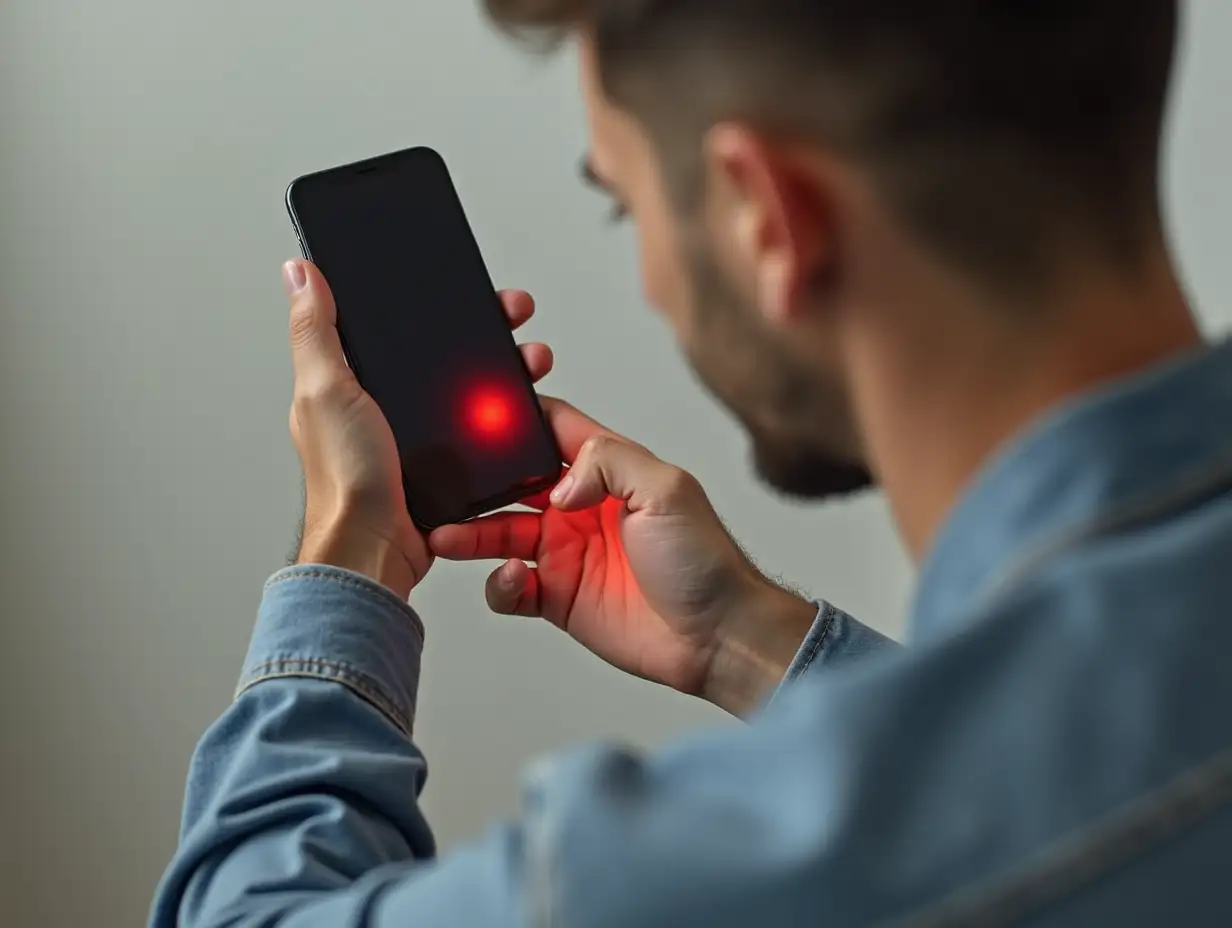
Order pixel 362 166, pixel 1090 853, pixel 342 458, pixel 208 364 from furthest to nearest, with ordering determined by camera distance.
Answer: pixel 208 364
pixel 362 166
pixel 342 458
pixel 1090 853

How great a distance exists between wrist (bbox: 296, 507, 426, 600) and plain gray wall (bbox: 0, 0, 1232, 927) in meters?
0.53

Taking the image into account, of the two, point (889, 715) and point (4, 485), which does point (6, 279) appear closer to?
point (4, 485)

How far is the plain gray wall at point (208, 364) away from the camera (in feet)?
4.22

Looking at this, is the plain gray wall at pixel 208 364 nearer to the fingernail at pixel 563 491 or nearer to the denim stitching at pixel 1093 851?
the fingernail at pixel 563 491

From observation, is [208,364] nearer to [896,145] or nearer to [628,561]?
[628,561]

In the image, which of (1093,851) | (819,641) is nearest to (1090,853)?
(1093,851)

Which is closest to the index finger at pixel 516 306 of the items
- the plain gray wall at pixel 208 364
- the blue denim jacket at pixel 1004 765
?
the plain gray wall at pixel 208 364

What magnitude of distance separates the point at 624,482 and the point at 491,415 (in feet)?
0.33

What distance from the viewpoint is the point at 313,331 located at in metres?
0.89

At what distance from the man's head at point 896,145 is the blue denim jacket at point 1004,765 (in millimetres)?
79

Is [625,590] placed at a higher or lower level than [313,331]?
lower

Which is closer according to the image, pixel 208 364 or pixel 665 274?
pixel 665 274

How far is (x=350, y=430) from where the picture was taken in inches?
34.0

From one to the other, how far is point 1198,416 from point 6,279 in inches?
44.0
